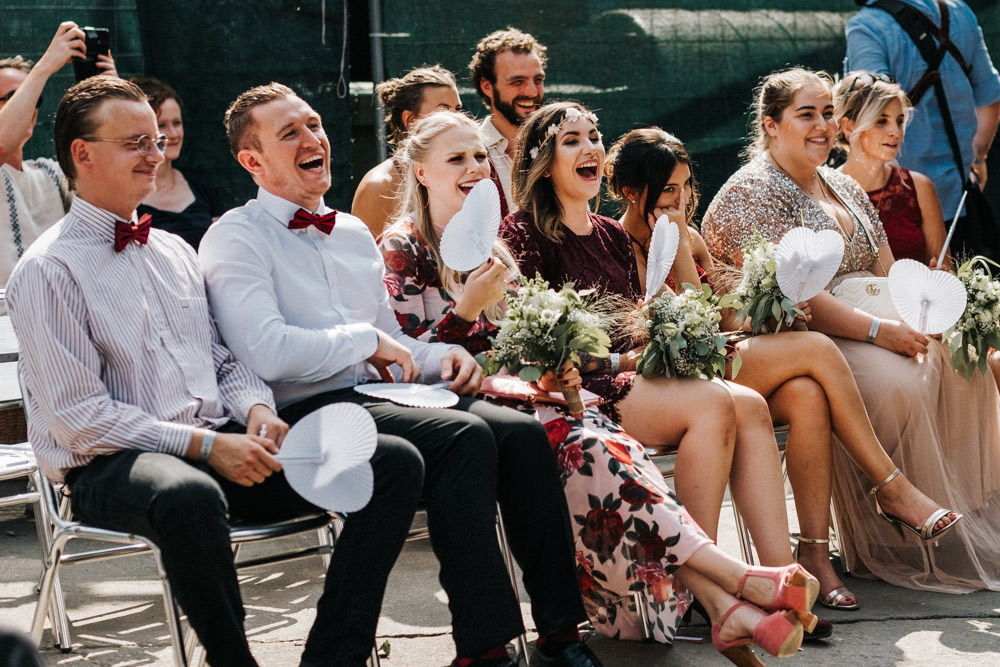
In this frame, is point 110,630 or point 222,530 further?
point 110,630

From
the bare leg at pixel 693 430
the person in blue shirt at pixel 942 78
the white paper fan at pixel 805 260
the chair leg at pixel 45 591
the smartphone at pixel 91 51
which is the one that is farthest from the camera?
the person in blue shirt at pixel 942 78

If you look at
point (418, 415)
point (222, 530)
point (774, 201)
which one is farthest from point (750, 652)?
point (774, 201)

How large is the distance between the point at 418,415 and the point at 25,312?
933mm

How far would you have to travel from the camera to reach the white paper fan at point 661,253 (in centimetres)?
335

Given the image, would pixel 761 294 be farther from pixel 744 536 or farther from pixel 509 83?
pixel 509 83

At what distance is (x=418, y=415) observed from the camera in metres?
2.86

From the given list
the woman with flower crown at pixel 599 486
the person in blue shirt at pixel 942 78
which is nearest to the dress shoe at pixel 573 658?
the woman with flower crown at pixel 599 486

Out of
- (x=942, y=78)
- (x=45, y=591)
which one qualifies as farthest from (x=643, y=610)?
(x=942, y=78)

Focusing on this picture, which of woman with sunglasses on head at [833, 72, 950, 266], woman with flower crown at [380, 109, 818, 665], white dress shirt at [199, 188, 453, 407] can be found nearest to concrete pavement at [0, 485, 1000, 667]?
woman with flower crown at [380, 109, 818, 665]

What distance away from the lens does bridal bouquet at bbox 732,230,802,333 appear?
360 centimetres

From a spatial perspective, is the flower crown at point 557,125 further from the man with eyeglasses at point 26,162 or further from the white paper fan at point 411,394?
the man with eyeglasses at point 26,162

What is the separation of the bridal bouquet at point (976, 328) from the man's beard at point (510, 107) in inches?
69.9

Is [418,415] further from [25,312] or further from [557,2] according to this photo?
[557,2]

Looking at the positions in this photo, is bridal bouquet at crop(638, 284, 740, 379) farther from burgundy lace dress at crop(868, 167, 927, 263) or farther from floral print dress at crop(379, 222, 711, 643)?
burgundy lace dress at crop(868, 167, 927, 263)
